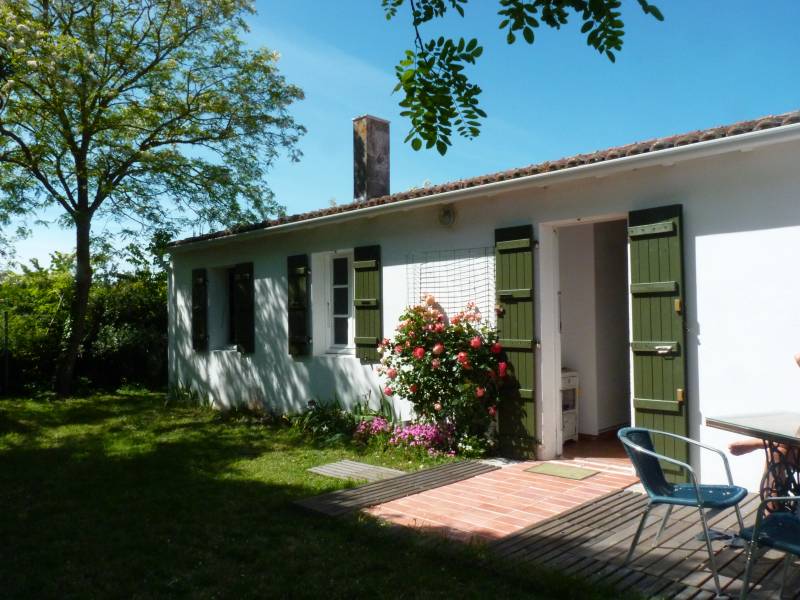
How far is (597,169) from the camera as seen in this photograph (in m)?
5.49

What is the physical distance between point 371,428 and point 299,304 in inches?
88.4

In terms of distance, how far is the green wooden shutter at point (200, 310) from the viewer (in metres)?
10.8

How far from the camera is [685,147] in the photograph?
4918 millimetres

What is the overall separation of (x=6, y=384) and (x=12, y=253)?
94.9 inches

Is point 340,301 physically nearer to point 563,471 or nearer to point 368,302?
point 368,302

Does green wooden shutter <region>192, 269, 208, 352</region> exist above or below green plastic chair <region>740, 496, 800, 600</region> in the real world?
above

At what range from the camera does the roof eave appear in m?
4.60

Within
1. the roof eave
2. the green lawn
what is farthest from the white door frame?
the green lawn

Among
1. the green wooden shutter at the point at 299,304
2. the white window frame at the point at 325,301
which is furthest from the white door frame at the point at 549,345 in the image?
the green wooden shutter at the point at 299,304

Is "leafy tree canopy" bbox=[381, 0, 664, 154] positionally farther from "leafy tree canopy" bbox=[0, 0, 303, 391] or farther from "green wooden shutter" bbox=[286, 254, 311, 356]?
"leafy tree canopy" bbox=[0, 0, 303, 391]

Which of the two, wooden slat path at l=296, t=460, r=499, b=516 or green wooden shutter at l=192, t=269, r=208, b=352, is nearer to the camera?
wooden slat path at l=296, t=460, r=499, b=516

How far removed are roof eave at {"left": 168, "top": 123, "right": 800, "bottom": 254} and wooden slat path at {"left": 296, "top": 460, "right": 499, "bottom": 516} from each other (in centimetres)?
272

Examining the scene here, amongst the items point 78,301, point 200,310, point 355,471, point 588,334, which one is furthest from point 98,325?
point 588,334

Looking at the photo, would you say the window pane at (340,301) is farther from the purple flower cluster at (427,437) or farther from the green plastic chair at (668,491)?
the green plastic chair at (668,491)
